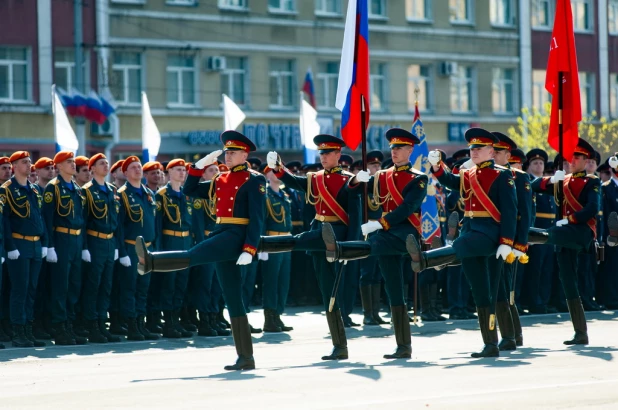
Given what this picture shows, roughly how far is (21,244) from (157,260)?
331 cm

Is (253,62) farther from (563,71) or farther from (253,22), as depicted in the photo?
(563,71)

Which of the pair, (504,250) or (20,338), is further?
(20,338)

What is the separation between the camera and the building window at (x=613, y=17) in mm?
47219

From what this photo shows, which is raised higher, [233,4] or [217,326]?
[233,4]

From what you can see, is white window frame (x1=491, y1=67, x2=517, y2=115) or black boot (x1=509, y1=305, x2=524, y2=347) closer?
black boot (x1=509, y1=305, x2=524, y2=347)

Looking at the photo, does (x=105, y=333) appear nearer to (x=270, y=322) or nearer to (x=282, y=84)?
(x=270, y=322)

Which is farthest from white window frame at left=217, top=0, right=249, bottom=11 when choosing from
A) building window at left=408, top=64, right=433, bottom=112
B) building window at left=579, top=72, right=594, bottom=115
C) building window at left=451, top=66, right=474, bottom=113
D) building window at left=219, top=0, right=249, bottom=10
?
building window at left=579, top=72, right=594, bottom=115

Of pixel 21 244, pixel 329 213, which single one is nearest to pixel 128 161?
pixel 21 244

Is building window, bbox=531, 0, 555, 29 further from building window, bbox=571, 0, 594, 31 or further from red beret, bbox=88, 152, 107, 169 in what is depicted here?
red beret, bbox=88, 152, 107, 169

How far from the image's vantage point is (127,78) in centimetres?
3572

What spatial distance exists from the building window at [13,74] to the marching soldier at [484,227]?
76.7 feet

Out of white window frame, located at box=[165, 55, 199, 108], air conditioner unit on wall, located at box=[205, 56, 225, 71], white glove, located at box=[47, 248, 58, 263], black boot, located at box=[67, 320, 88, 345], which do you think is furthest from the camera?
air conditioner unit on wall, located at box=[205, 56, 225, 71]

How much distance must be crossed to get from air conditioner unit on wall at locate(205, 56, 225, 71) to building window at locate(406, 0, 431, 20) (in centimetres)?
784

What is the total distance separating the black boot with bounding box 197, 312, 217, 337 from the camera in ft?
49.5
